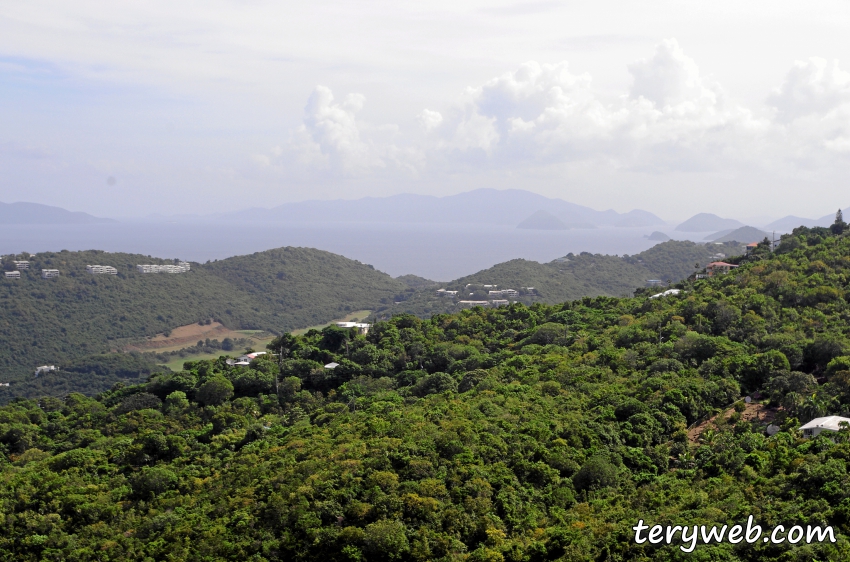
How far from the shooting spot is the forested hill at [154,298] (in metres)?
61.6

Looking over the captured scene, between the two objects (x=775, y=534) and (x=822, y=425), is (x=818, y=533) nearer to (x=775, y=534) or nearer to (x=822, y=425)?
(x=775, y=534)

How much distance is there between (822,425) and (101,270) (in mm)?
70560

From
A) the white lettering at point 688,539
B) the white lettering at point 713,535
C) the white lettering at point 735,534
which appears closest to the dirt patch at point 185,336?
the white lettering at point 688,539

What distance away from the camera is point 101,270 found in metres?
74.3

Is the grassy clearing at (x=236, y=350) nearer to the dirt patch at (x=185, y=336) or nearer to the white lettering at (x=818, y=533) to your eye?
the dirt patch at (x=185, y=336)

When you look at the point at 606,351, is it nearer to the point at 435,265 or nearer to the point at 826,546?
the point at 826,546

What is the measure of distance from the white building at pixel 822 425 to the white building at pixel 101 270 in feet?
227

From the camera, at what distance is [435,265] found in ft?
508

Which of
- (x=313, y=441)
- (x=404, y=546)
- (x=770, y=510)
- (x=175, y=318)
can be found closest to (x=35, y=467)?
(x=313, y=441)

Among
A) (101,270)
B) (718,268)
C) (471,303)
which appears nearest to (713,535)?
(718,268)

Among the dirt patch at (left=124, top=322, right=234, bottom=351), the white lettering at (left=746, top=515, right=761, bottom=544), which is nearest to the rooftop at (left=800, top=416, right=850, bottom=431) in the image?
the white lettering at (left=746, top=515, right=761, bottom=544)

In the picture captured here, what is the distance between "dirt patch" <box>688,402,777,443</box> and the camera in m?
20.4

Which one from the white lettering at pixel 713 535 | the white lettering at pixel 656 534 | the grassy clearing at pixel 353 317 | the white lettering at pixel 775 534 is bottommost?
the grassy clearing at pixel 353 317

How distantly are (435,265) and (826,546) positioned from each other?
142813 mm
